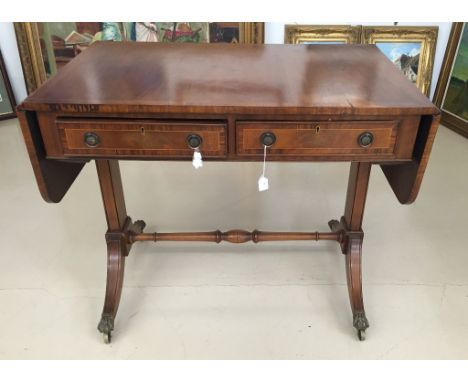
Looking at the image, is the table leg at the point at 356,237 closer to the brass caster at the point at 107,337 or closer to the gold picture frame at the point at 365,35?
the brass caster at the point at 107,337

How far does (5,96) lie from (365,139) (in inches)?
121

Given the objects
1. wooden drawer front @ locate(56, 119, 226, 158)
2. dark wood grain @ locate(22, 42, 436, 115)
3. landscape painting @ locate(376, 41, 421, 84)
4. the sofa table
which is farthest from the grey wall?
landscape painting @ locate(376, 41, 421, 84)

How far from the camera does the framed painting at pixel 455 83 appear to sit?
3158mm

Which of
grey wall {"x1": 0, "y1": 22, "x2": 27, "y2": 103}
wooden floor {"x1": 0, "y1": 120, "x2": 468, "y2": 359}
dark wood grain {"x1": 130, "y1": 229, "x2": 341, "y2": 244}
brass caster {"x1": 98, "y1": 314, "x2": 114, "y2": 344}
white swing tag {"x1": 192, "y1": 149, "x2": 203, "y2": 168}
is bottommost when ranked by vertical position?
wooden floor {"x1": 0, "y1": 120, "x2": 468, "y2": 359}

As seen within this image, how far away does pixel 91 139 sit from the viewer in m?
1.33

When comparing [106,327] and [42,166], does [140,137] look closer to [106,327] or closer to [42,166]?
[42,166]

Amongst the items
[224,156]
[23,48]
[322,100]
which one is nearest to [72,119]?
[224,156]

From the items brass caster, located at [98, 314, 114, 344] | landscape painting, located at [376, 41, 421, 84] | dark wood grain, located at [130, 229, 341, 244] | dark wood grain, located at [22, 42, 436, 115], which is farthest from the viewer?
landscape painting, located at [376, 41, 421, 84]

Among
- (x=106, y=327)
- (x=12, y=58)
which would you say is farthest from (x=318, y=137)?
(x=12, y=58)

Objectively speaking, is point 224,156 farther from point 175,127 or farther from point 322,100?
point 322,100

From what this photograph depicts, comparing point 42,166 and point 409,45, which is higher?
point 42,166

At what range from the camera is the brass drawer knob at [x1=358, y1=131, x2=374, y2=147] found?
4.34 feet

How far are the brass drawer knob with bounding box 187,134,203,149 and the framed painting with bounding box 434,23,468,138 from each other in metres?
2.62

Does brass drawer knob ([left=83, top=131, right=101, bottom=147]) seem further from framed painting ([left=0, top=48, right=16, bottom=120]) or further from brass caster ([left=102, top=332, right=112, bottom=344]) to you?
framed painting ([left=0, top=48, right=16, bottom=120])
